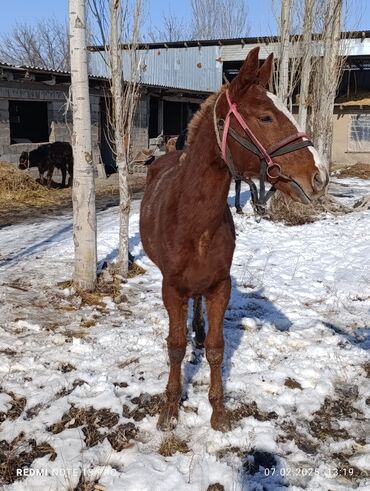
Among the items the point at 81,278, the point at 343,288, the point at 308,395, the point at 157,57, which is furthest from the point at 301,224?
the point at 157,57

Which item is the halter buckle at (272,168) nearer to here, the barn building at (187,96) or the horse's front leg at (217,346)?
the horse's front leg at (217,346)

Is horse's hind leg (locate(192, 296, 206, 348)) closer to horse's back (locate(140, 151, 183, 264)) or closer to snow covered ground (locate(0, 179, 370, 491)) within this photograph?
snow covered ground (locate(0, 179, 370, 491))

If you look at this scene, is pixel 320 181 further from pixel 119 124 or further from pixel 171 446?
pixel 119 124

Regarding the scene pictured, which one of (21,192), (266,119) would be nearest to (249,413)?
(266,119)

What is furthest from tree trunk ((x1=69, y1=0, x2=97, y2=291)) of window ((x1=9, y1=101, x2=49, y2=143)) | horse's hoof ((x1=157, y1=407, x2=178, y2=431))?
window ((x1=9, y1=101, x2=49, y2=143))

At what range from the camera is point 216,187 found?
2.51 meters

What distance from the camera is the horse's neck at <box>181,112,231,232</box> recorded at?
8.03ft

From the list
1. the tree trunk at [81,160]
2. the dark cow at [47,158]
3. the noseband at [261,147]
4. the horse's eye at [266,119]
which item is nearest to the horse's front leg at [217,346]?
the noseband at [261,147]

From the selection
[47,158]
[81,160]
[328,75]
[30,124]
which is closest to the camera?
[81,160]

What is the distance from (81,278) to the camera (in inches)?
204

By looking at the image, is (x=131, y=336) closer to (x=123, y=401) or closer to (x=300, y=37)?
(x=123, y=401)

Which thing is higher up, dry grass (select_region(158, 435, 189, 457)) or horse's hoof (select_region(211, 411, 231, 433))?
horse's hoof (select_region(211, 411, 231, 433))

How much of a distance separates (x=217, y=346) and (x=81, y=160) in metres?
2.89

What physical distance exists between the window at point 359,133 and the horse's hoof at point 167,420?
22.6 meters
